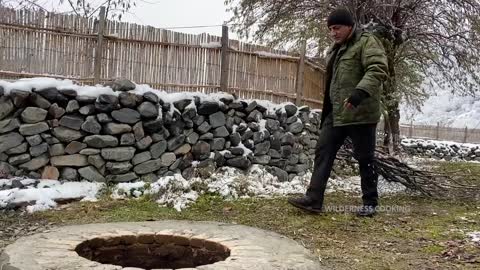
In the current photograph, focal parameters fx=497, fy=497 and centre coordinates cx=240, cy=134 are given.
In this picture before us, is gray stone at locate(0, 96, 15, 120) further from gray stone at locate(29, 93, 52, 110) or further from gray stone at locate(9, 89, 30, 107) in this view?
gray stone at locate(29, 93, 52, 110)

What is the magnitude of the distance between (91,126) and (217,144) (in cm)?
161

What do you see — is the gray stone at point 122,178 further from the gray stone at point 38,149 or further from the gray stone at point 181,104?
the gray stone at point 181,104

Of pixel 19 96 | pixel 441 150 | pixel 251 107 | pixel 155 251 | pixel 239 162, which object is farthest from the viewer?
pixel 441 150

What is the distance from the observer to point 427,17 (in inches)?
341

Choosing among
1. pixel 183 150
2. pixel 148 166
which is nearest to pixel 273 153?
pixel 183 150

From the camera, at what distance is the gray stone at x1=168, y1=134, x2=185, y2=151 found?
5594 millimetres

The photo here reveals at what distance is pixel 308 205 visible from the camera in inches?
166

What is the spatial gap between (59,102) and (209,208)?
1.88m

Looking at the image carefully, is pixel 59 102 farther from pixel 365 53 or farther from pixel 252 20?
pixel 252 20

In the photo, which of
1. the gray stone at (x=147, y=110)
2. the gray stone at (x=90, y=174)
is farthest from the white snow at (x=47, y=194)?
the gray stone at (x=147, y=110)

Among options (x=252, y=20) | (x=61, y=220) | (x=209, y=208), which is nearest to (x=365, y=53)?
(x=209, y=208)

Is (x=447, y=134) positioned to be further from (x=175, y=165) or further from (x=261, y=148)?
(x=175, y=165)

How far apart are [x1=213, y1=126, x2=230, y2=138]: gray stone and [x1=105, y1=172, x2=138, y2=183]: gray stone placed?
1211mm

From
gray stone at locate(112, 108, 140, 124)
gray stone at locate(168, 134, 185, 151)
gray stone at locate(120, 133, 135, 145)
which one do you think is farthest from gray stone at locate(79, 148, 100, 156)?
gray stone at locate(168, 134, 185, 151)
